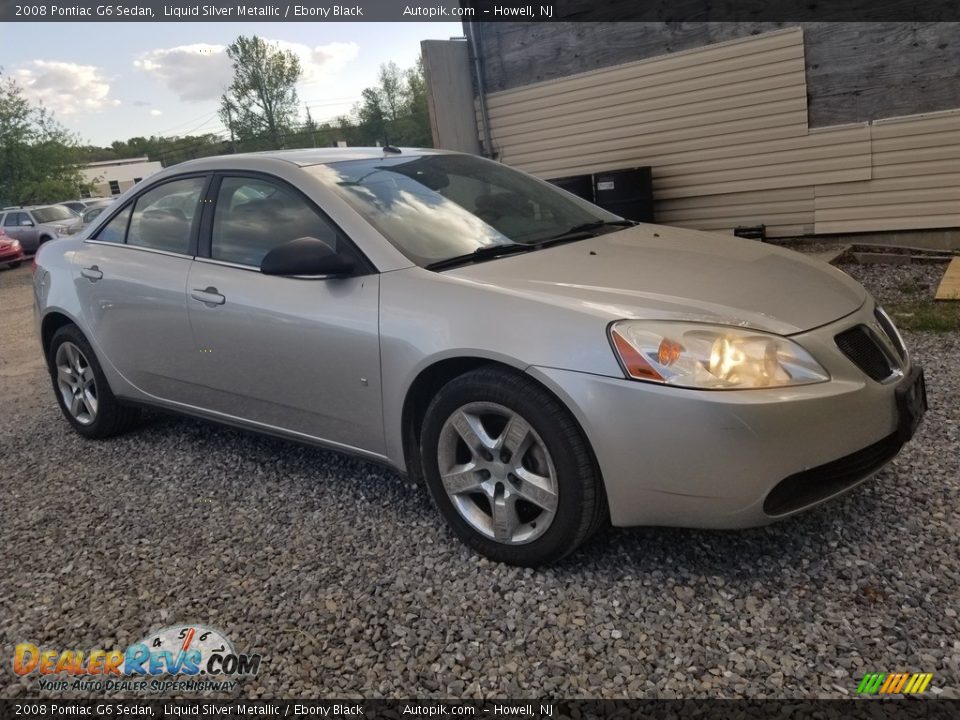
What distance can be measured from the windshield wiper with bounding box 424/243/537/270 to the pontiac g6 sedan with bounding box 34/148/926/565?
0.05 ft

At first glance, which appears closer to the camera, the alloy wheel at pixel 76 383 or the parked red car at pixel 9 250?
the alloy wheel at pixel 76 383

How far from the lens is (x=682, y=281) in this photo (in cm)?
276

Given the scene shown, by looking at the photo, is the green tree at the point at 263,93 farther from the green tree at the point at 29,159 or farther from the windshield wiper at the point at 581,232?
the windshield wiper at the point at 581,232

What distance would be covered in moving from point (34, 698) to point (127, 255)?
7.96ft

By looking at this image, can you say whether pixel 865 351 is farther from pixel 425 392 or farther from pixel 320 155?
pixel 320 155

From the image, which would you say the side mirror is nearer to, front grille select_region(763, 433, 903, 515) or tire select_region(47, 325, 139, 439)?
front grille select_region(763, 433, 903, 515)

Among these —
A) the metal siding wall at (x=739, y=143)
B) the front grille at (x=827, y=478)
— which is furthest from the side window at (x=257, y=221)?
the metal siding wall at (x=739, y=143)

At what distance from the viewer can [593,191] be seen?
9469mm

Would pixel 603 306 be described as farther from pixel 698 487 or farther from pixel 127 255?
pixel 127 255

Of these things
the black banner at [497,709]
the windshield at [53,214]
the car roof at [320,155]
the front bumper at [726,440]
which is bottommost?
the black banner at [497,709]

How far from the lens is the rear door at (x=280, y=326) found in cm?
305

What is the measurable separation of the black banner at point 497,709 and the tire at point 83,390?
93.4 inches

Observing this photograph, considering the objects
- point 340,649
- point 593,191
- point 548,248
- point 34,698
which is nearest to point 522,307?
point 548,248

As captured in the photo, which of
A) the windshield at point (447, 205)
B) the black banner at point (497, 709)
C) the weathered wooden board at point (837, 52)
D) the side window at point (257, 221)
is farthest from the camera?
the weathered wooden board at point (837, 52)
